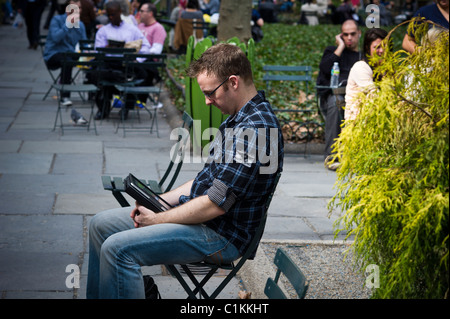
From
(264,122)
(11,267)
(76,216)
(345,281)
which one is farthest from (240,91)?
(76,216)

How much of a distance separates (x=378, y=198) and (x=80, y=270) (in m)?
2.52

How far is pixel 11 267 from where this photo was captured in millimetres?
4746

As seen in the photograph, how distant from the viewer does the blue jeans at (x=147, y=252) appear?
3297mm

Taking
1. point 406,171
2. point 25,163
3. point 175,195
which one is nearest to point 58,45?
point 25,163

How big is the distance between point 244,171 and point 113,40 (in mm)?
7842

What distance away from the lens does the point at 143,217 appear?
3.55 meters

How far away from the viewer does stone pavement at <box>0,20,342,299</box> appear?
15.5ft

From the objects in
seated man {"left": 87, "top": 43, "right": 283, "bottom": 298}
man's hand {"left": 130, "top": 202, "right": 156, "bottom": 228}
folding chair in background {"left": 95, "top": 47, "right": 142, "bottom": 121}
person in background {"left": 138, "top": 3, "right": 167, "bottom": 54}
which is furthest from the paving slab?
person in background {"left": 138, "top": 3, "right": 167, "bottom": 54}

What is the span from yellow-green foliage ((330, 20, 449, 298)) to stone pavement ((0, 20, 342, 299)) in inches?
62.2

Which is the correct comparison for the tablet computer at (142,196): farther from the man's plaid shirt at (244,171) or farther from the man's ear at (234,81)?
the man's ear at (234,81)

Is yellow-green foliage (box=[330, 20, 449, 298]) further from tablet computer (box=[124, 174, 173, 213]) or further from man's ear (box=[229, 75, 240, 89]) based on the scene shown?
tablet computer (box=[124, 174, 173, 213])

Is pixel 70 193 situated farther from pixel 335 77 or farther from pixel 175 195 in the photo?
pixel 335 77

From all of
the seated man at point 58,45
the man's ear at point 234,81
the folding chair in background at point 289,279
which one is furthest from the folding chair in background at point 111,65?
the folding chair in background at point 289,279

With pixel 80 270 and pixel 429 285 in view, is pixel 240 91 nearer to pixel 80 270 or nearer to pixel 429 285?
pixel 429 285
